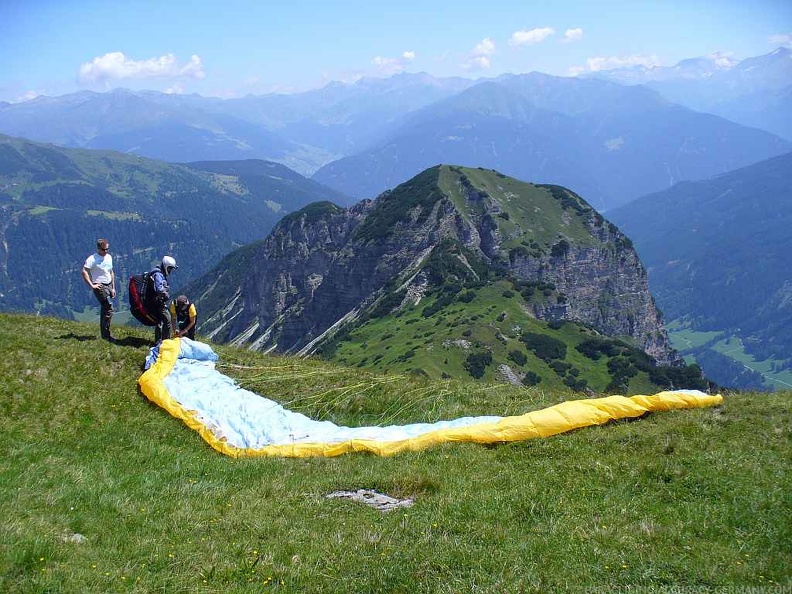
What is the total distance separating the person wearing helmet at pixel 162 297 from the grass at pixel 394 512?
405 centimetres

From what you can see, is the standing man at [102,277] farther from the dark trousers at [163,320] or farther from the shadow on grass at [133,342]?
the dark trousers at [163,320]

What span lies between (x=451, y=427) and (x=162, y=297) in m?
11.1

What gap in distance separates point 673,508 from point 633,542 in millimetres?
1617

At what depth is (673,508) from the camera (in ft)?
33.2

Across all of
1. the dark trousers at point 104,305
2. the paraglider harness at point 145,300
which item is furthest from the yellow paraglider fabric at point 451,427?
the dark trousers at point 104,305

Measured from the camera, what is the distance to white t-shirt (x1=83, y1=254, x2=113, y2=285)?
2166 cm

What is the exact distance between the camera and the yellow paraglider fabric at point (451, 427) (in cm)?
1503

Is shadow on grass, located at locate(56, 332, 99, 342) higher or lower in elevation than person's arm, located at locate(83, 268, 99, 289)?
lower

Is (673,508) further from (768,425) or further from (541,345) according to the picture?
(541,345)

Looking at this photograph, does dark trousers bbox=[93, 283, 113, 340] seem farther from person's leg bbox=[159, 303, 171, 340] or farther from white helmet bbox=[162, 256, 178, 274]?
white helmet bbox=[162, 256, 178, 274]

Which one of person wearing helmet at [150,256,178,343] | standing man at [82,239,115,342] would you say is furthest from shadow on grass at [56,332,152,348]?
person wearing helmet at [150,256,178,343]

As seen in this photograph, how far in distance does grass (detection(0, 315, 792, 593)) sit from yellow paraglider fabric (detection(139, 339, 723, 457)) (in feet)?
1.19

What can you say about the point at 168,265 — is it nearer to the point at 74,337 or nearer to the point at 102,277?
the point at 102,277

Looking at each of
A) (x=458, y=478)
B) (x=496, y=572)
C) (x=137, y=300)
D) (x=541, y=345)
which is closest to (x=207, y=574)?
(x=496, y=572)
